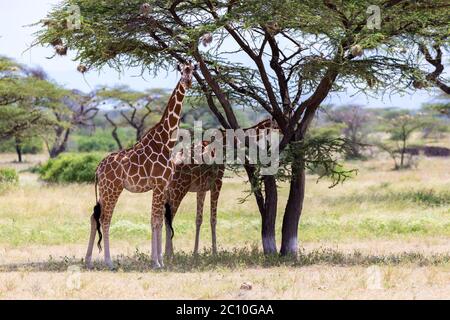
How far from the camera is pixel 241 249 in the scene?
1190 centimetres

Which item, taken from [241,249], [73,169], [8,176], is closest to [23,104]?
[73,169]

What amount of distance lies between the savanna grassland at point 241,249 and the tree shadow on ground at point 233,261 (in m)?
0.02

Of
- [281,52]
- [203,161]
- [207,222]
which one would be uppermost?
[281,52]

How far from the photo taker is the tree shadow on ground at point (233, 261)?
991cm

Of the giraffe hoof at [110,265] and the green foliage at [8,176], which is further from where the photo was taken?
the green foliage at [8,176]

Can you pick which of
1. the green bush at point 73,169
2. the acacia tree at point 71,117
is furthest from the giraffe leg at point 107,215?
the acacia tree at point 71,117

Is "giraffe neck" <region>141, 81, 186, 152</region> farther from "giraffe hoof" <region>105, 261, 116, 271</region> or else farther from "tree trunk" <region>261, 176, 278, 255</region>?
"tree trunk" <region>261, 176, 278, 255</region>

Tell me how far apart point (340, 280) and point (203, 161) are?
3.19m

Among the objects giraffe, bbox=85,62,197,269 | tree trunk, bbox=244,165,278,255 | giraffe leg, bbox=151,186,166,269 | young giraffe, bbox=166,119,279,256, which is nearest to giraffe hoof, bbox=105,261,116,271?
giraffe, bbox=85,62,197,269

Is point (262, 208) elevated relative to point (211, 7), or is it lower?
lower

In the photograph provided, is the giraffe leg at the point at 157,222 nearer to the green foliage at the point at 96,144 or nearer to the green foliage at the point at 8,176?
the green foliage at the point at 8,176

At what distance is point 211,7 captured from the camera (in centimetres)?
1065
